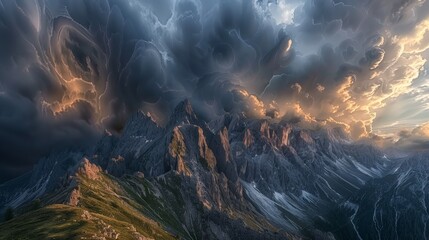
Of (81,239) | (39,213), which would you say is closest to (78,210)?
(39,213)

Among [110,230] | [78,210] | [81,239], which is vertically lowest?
[81,239]

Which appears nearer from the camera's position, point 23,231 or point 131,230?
point 23,231

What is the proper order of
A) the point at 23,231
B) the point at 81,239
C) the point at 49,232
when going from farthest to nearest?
the point at 23,231 < the point at 49,232 < the point at 81,239

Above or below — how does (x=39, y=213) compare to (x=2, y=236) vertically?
above

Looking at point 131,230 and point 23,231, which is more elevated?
point 131,230

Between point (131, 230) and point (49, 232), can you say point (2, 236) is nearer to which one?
point (49, 232)

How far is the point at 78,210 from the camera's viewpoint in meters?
169

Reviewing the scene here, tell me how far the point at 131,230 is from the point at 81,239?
2121 inches

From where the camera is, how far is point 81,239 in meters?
119

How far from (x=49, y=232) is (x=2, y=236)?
24257 millimetres

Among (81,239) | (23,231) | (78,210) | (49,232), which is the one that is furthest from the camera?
(78,210)

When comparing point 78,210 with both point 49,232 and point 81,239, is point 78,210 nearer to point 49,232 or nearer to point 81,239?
point 49,232

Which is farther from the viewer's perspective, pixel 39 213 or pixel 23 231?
pixel 39 213

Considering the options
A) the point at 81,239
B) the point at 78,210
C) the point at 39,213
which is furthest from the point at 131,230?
the point at 81,239
